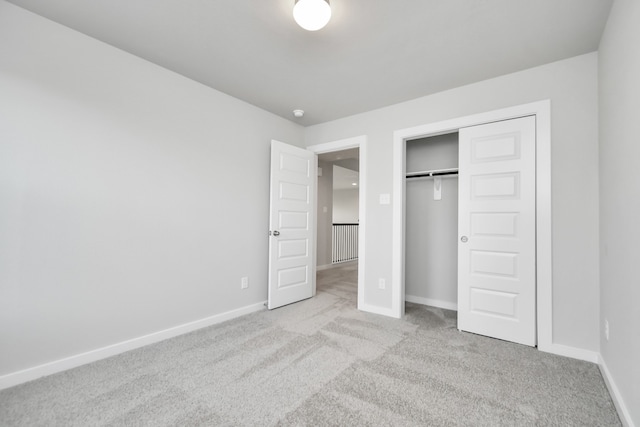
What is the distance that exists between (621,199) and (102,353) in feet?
12.0

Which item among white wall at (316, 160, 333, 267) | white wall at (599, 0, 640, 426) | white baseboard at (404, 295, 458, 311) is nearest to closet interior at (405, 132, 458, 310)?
white baseboard at (404, 295, 458, 311)

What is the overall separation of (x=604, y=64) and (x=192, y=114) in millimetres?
3394

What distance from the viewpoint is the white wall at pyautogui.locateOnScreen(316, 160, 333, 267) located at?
6160mm

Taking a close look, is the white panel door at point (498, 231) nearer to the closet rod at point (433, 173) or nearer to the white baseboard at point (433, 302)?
the closet rod at point (433, 173)

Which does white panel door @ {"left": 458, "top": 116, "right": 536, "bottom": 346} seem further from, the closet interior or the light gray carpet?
the closet interior

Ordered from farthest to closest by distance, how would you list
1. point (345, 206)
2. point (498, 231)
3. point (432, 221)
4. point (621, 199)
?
1. point (345, 206)
2. point (432, 221)
3. point (498, 231)
4. point (621, 199)

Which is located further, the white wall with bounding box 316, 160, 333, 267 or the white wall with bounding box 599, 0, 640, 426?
the white wall with bounding box 316, 160, 333, 267

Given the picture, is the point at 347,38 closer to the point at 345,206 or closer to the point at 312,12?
the point at 312,12

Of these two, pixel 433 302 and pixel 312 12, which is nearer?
pixel 312 12

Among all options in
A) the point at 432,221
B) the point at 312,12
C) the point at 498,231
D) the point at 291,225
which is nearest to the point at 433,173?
the point at 432,221

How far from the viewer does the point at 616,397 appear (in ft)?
5.25

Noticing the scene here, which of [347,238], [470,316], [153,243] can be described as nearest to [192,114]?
[153,243]

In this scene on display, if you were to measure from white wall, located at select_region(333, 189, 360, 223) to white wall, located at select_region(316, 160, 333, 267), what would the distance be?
20.5 feet

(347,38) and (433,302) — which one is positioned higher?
(347,38)
